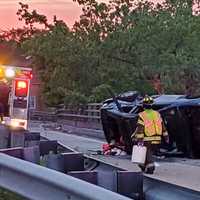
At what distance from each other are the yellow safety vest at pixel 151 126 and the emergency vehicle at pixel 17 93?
8473 millimetres

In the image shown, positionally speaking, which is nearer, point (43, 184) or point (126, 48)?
point (43, 184)

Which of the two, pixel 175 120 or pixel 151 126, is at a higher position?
pixel 175 120

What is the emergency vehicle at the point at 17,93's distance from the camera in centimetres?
2164

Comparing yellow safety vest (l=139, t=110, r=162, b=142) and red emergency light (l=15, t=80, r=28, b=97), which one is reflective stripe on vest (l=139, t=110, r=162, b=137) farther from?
red emergency light (l=15, t=80, r=28, b=97)

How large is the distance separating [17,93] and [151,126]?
903 centimetres

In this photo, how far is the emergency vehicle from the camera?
21.6m

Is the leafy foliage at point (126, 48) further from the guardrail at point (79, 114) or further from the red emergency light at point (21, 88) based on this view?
the red emergency light at point (21, 88)

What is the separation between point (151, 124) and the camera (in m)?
13.5

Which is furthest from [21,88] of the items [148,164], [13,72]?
[148,164]

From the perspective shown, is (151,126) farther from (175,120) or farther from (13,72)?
(13,72)

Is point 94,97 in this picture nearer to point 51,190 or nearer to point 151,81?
point 151,81

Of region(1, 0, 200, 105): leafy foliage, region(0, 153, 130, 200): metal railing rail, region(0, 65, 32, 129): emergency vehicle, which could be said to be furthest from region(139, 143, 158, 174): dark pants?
region(1, 0, 200, 105): leafy foliage

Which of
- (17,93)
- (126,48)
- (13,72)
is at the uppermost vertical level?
(126,48)

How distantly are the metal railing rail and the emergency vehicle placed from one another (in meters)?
16.3
